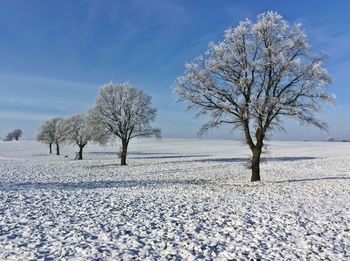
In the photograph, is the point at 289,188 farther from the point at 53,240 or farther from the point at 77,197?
the point at 53,240

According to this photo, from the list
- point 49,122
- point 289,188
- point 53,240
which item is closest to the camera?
point 53,240

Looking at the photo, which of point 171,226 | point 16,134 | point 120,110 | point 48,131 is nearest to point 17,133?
point 16,134

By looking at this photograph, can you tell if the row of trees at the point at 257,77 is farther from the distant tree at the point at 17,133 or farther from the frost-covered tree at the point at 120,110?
the distant tree at the point at 17,133

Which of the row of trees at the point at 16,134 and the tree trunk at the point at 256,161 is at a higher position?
the row of trees at the point at 16,134

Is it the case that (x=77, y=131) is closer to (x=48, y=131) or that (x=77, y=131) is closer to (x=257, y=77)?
(x=48, y=131)

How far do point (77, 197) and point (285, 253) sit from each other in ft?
33.0

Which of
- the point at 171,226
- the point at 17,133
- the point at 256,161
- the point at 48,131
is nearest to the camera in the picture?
the point at 171,226

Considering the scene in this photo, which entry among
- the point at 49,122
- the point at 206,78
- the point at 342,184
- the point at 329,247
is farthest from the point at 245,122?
the point at 49,122

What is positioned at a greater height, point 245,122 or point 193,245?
point 245,122

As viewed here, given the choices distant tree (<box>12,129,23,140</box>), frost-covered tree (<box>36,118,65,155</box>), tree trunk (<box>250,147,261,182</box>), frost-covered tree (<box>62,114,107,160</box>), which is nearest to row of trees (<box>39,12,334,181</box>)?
tree trunk (<box>250,147,261,182</box>)

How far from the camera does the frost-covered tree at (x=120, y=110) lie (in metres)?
31.0

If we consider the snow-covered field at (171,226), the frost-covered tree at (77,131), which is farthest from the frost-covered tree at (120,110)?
the snow-covered field at (171,226)

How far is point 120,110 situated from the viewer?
103 ft

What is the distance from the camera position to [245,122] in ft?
56.4
